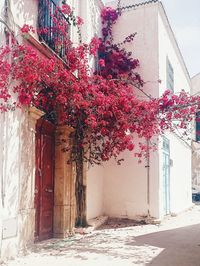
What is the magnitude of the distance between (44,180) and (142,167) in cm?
420

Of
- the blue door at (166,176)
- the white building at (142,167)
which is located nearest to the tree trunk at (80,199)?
the white building at (142,167)

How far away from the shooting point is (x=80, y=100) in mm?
7020

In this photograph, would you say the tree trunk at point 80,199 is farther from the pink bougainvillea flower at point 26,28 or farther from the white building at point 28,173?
the pink bougainvillea flower at point 26,28

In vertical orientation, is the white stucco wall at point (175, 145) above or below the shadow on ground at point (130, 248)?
above

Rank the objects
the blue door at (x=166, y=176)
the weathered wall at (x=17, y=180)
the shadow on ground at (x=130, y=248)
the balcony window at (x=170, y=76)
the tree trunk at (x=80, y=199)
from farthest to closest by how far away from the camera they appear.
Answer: the balcony window at (x=170, y=76)
the blue door at (x=166, y=176)
the tree trunk at (x=80, y=199)
the shadow on ground at (x=130, y=248)
the weathered wall at (x=17, y=180)

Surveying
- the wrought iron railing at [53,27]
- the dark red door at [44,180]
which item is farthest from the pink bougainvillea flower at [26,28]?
the dark red door at [44,180]

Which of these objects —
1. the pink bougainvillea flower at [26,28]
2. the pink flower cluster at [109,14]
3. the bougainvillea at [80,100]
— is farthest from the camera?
the pink flower cluster at [109,14]

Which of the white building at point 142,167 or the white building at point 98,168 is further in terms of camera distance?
the white building at point 142,167

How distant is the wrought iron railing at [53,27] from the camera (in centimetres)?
725

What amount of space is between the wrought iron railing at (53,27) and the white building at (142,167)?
382cm

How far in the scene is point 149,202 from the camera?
10.8 m

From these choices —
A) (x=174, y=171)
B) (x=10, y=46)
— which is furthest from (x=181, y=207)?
(x=10, y=46)

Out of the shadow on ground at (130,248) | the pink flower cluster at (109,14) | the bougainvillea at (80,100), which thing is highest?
the pink flower cluster at (109,14)

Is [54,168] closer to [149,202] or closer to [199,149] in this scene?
[149,202]
